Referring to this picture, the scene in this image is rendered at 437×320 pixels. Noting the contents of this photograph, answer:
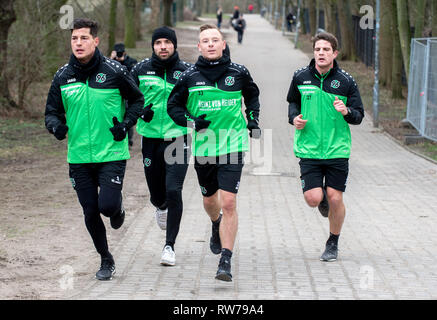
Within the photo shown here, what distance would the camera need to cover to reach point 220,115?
7168 mm

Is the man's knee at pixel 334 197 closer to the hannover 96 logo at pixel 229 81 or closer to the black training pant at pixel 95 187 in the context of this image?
the hannover 96 logo at pixel 229 81

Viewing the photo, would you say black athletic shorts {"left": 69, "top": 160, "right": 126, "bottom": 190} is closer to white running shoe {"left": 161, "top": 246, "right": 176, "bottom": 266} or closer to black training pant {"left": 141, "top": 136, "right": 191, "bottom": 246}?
black training pant {"left": 141, "top": 136, "right": 191, "bottom": 246}

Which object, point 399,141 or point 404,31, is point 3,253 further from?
point 404,31

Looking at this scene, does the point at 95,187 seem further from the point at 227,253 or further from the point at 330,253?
the point at 330,253

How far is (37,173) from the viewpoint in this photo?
13.8 m

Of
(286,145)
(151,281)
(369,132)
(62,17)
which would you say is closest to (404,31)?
(369,132)

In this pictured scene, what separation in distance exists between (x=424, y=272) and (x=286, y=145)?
34.3 feet

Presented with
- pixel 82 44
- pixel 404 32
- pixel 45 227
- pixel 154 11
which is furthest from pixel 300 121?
pixel 154 11

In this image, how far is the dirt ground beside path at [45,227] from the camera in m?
7.24

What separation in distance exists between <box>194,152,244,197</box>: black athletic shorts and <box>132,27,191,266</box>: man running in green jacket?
339 millimetres

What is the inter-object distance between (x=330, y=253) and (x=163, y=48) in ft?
7.78

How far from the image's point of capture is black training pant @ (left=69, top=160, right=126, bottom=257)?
708cm

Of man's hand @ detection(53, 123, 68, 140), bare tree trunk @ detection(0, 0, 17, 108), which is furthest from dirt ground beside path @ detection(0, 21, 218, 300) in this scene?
bare tree trunk @ detection(0, 0, 17, 108)

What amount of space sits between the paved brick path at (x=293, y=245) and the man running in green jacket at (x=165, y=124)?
1.82 feet
